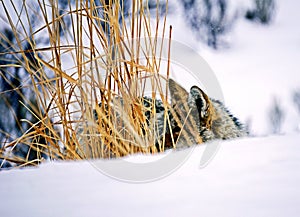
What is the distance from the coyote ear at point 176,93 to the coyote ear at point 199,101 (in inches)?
2.9

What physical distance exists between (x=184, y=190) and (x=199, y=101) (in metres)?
0.86

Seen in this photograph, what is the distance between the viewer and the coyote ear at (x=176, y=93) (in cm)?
153

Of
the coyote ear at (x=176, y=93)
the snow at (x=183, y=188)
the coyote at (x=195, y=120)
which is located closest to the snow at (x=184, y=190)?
the snow at (x=183, y=188)

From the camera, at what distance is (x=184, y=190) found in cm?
61

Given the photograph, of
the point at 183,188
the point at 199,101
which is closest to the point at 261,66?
the point at 199,101

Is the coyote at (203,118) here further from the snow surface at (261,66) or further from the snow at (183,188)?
the snow at (183,188)

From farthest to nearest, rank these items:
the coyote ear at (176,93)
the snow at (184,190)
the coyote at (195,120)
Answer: the coyote ear at (176,93)
the coyote at (195,120)
the snow at (184,190)

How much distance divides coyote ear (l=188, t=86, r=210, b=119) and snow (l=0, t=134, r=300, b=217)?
0.62 meters

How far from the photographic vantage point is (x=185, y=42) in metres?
1.73

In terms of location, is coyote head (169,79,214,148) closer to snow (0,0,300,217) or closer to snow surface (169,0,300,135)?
snow surface (169,0,300,135)

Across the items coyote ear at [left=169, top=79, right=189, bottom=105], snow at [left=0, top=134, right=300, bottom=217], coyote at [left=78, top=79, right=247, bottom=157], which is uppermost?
coyote ear at [left=169, top=79, right=189, bottom=105]

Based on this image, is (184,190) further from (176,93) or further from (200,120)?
(176,93)

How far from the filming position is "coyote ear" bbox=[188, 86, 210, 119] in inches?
56.4

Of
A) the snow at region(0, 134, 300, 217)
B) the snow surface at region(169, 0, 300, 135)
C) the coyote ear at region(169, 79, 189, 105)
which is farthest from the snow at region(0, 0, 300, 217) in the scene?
the snow surface at region(169, 0, 300, 135)
